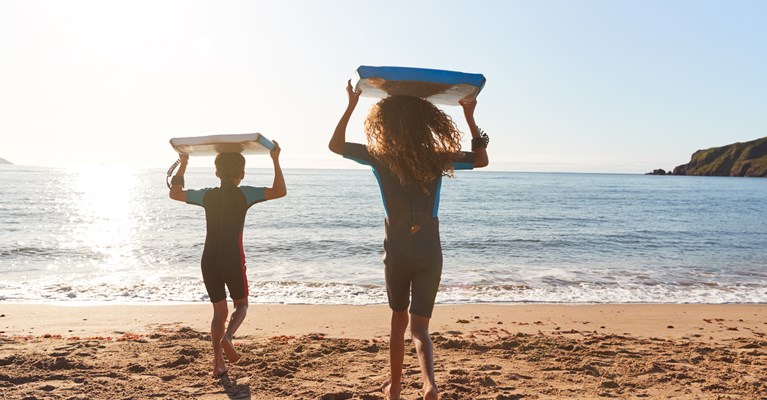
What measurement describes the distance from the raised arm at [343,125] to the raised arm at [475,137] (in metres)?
0.74

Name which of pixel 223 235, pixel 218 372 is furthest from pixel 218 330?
pixel 223 235

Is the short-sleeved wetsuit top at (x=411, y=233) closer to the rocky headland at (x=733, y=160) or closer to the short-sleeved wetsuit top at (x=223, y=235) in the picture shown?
the short-sleeved wetsuit top at (x=223, y=235)

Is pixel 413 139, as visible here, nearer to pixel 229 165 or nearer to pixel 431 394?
pixel 431 394

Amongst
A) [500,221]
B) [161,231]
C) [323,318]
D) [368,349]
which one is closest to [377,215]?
[500,221]

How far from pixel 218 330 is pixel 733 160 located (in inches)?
7106

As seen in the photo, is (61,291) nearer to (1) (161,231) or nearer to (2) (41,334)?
(2) (41,334)

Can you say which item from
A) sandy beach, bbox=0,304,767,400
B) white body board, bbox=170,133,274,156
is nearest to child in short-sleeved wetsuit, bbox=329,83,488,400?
white body board, bbox=170,133,274,156

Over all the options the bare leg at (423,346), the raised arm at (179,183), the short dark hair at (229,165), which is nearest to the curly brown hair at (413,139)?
the bare leg at (423,346)

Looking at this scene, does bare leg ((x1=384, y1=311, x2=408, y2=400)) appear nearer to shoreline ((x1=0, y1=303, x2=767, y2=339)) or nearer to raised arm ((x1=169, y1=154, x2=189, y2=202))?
raised arm ((x1=169, y1=154, x2=189, y2=202))

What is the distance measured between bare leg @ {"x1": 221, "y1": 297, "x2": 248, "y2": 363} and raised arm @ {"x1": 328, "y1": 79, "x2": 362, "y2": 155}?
1.97 meters

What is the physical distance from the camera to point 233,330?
15.4 feet

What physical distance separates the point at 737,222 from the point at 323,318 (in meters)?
32.2

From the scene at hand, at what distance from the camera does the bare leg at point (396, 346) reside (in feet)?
12.1

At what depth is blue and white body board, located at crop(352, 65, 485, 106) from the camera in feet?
10.5
